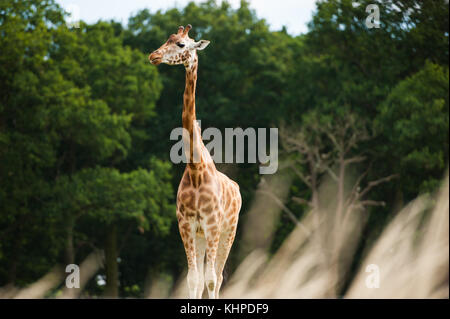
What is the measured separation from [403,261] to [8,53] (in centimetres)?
1482

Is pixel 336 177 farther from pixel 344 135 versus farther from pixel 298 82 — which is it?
pixel 298 82

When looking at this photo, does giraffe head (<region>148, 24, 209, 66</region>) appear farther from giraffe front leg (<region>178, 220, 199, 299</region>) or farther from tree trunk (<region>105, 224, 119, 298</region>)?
tree trunk (<region>105, 224, 119, 298</region>)

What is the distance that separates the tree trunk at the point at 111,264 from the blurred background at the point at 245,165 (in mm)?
66

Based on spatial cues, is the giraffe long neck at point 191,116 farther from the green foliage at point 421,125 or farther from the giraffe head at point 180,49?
the green foliage at point 421,125

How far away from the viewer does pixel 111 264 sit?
22.5 metres

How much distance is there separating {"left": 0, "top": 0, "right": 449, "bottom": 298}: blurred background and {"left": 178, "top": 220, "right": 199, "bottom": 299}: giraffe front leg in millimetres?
12610

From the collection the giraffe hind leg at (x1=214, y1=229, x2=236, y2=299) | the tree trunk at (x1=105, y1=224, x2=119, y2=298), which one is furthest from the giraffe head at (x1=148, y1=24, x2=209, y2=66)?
the tree trunk at (x1=105, y1=224, x2=119, y2=298)

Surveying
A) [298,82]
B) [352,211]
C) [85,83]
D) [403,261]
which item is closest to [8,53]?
[85,83]

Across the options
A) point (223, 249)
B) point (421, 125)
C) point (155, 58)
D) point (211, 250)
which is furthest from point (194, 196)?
point (421, 125)

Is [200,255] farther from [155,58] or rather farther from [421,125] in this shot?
[421,125]

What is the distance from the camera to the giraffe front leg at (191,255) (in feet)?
17.8

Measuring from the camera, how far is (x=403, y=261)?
21.1 metres

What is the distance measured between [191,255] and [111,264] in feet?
57.9

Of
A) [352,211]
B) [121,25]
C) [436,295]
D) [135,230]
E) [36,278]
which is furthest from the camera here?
[121,25]
